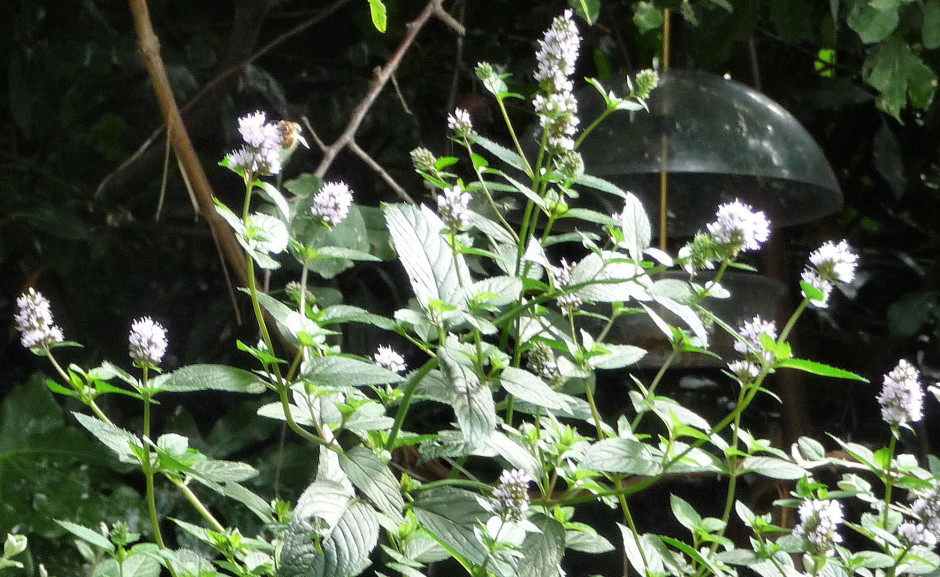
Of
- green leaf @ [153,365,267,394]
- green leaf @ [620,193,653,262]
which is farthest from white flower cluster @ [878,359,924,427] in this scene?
green leaf @ [153,365,267,394]

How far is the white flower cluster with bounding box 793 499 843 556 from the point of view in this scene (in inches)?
23.2

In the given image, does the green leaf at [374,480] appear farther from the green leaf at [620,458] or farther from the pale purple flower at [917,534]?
the pale purple flower at [917,534]

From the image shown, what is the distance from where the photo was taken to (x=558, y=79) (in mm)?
619

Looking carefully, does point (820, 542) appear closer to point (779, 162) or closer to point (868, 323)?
point (779, 162)

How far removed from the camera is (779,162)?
3.27ft

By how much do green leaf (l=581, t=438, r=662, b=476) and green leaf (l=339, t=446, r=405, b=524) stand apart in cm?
12

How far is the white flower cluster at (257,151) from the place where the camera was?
0.50 metres

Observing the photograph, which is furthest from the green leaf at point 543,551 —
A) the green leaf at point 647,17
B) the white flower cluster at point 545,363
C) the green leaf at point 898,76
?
the green leaf at point 898,76

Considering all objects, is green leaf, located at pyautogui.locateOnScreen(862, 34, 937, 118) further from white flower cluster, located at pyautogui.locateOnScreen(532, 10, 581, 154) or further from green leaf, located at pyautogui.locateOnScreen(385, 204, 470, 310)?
green leaf, located at pyautogui.locateOnScreen(385, 204, 470, 310)

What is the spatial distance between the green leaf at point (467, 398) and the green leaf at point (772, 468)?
0.23m

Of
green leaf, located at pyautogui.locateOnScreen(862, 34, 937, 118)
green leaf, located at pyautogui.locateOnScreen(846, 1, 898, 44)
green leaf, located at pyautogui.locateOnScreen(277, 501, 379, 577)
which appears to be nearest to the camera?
green leaf, located at pyautogui.locateOnScreen(277, 501, 379, 577)

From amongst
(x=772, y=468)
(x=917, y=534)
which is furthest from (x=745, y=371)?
(x=917, y=534)

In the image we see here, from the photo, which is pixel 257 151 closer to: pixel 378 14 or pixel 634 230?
pixel 378 14

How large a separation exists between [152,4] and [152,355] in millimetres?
1196
